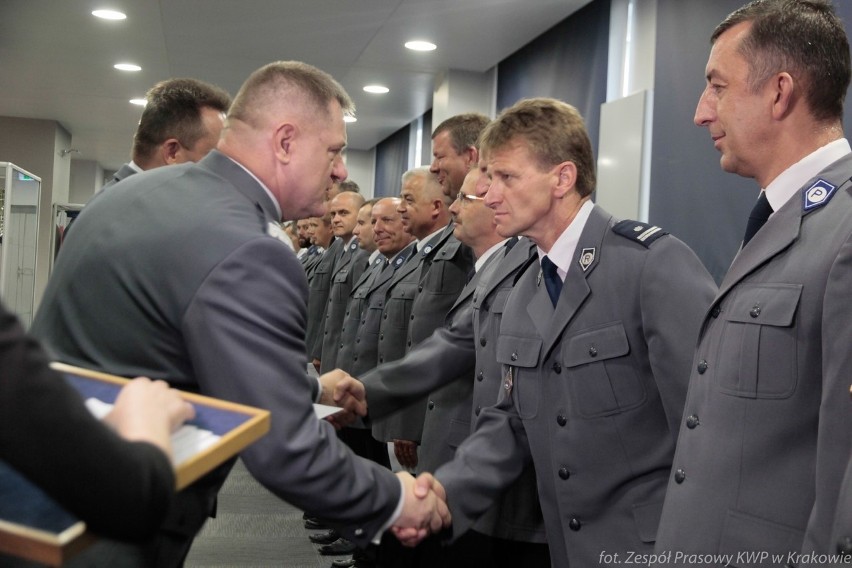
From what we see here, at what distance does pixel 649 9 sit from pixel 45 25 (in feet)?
15.5

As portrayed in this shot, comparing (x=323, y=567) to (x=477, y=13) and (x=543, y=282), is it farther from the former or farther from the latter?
(x=477, y=13)

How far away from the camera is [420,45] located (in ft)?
23.0

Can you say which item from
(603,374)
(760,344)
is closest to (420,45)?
(603,374)

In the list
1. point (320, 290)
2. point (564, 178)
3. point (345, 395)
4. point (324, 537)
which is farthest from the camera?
point (320, 290)

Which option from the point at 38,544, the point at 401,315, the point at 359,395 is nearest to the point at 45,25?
the point at 401,315

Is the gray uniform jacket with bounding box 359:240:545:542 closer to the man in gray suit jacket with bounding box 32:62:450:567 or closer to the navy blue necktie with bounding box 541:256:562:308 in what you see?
the navy blue necktie with bounding box 541:256:562:308

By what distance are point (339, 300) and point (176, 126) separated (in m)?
3.16

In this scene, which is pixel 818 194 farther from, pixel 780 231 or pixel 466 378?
pixel 466 378

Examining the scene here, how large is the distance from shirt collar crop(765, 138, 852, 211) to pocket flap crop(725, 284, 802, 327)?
0.68ft

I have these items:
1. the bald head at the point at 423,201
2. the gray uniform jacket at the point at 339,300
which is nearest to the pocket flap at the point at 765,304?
the bald head at the point at 423,201

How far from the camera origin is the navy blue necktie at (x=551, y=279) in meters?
2.36

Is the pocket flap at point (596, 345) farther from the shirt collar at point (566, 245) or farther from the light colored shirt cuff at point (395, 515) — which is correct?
the light colored shirt cuff at point (395, 515)

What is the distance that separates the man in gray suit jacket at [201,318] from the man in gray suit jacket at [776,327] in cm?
71

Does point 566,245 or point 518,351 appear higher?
point 566,245
